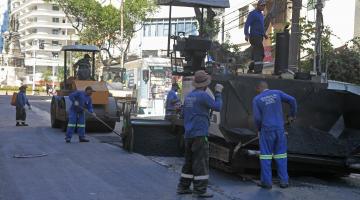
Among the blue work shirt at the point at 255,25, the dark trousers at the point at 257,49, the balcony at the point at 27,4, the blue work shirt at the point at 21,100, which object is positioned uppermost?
the balcony at the point at 27,4

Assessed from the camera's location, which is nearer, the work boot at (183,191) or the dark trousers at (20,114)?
the work boot at (183,191)

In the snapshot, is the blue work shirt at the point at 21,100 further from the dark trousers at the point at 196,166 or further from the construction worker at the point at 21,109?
the dark trousers at the point at 196,166

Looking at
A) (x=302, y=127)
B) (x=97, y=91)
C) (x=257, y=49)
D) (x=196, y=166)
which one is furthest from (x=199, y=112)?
(x=97, y=91)

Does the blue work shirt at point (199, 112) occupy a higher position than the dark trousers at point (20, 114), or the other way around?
the blue work shirt at point (199, 112)

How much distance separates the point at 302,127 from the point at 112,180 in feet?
11.4

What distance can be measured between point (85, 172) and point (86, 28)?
3897cm

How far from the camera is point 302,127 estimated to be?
394 inches

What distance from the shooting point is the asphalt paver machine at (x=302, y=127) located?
9422 millimetres

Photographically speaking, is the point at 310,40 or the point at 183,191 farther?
the point at 310,40

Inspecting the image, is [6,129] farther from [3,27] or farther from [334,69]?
[3,27]

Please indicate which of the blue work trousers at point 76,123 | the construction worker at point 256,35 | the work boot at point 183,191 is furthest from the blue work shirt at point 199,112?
the blue work trousers at point 76,123

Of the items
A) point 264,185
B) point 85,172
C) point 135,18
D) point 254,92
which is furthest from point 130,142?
point 135,18

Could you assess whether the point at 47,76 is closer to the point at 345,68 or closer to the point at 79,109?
the point at 79,109


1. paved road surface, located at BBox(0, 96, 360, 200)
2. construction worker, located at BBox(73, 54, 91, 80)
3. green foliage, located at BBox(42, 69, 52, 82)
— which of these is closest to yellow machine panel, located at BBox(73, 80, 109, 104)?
construction worker, located at BBox(73, 54, 91, 80)
